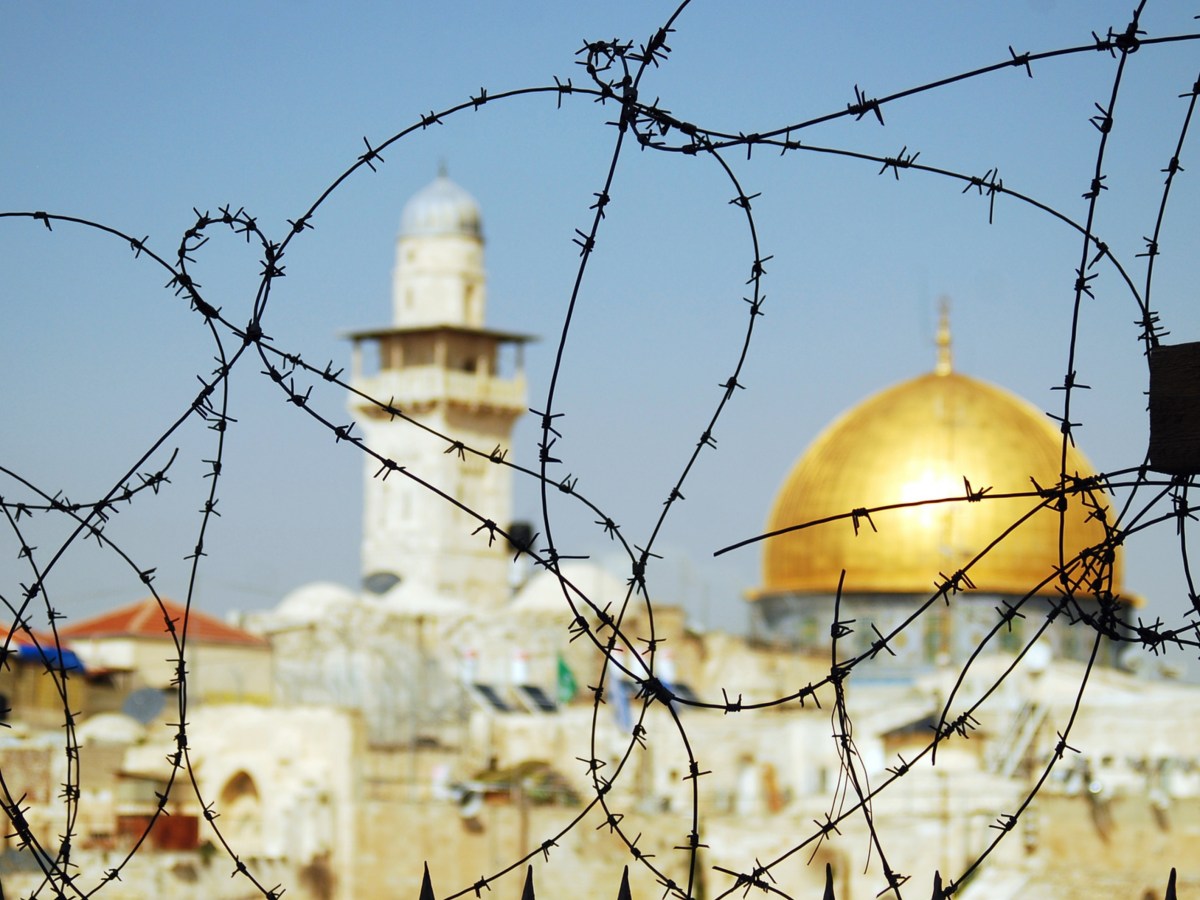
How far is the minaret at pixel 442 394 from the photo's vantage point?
47188 mm

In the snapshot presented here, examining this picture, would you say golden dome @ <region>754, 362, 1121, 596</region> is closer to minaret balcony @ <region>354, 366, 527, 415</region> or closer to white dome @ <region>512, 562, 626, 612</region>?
white dome @ <region>512, 562, 626, 612</region>

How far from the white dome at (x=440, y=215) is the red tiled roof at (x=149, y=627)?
1174 centimetres

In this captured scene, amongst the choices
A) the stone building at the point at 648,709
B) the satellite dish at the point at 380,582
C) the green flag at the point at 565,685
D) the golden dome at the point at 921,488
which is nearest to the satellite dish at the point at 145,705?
the stone building at the point at 648,709

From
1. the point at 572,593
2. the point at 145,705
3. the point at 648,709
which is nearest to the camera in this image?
the point at 648,709

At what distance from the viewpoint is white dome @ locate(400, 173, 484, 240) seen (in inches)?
1857

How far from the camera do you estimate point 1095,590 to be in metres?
3.36

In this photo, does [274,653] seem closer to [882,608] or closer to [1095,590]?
[882,608]

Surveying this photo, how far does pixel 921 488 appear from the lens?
39.9 meters

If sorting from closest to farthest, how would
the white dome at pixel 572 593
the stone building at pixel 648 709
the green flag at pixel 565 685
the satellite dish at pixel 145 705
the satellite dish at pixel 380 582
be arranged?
the stone building at pixel 648 709, the satellite dish at pixel 145 705, the green flag at pixel 565 685, the white dome at pixel 572 593, the satellite dish at pixel 380 582

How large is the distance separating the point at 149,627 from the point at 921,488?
13.9m

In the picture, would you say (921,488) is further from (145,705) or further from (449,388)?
(145,705)

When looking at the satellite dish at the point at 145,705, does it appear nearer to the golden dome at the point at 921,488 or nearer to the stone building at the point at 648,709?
the stone building at the point at 648,709

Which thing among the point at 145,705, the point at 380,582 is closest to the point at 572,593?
the point at 380,582

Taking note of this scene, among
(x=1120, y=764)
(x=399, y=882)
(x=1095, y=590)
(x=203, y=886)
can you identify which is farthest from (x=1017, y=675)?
(x=1095, y=590)
